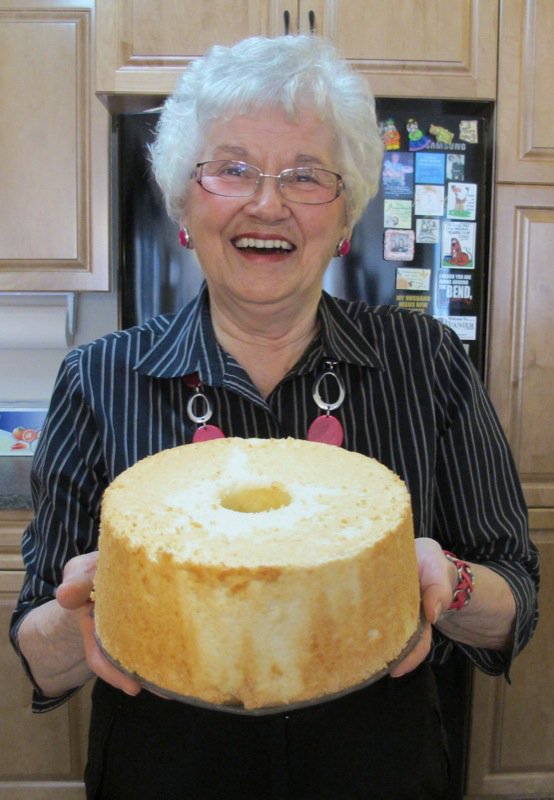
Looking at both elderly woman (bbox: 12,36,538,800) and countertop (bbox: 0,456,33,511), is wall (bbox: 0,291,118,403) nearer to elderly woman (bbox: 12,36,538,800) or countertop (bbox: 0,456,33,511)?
countertop (bbox: 0,456,33,511)

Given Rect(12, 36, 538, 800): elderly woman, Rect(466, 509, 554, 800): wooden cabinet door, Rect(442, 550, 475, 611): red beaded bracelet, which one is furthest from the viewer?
Rect(466, 509, 554, 800): wooden cabinet door

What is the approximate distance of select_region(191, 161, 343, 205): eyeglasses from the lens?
0.79 meters

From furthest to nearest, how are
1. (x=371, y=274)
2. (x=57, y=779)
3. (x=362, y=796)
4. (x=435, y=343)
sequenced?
1. (x=57, y=779)
2. (x=371, y=274)
3. (x=435, y=343)
4. (x=362, y=796)

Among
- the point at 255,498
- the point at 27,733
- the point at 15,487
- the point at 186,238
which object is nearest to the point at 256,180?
the point at 186,238

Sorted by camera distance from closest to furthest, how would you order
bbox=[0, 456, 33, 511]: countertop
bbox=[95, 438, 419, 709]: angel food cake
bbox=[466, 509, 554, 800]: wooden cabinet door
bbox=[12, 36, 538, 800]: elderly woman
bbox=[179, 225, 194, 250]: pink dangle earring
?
bbox=[95, 438, 419, 709]: angel food cake < bbox=[12, 36, 538, 800]: elderly woman < bbox=[179, 225, 194, 250]: pink dangle earring < bbox=[0, 456, 33, 511]: countertop < bbox=[466, 509, 554, 800]: wooden cabinet door

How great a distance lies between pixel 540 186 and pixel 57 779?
6.18ft

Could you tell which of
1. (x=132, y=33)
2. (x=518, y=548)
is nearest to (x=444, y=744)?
(x=518, y=548)

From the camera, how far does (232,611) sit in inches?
17.1

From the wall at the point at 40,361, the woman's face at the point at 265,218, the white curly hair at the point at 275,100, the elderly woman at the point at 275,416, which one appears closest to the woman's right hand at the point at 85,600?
the elderly woman at the point at 275,416

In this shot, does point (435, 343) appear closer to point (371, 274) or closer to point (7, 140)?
point (371, 274)

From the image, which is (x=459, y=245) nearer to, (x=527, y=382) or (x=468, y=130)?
(x=468, y=130)

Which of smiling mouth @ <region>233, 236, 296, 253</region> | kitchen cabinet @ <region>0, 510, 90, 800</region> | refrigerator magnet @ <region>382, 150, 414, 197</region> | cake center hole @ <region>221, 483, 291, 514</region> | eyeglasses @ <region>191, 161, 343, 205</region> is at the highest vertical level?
refrigerator magnet @ <region>382, 150, 414, 197</region>

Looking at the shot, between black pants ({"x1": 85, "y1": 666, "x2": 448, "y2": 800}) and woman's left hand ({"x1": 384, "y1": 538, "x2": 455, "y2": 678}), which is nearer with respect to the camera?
woman's left hand ({"x1": 384, "y1": 538, "x2": 455, "y2": 678})

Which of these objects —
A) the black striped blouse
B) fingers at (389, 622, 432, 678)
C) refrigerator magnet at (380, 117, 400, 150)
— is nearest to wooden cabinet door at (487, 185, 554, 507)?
refrigerator magnet at (380, 117, 400, 150)
